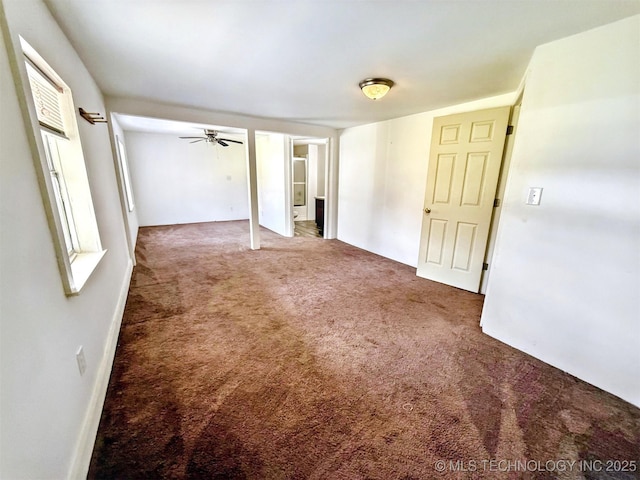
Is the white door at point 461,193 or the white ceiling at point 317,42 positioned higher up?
the white ceiling at point 317,42

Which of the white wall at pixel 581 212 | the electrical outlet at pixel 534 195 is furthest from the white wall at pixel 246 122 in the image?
the electrical outlet at pixel 534 195

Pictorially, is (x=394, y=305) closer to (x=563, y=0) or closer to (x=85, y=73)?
(x=563, y=0)

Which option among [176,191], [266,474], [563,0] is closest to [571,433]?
[266,474]

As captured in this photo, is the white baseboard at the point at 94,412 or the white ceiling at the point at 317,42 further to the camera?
the white ceiling at the point at 317,42

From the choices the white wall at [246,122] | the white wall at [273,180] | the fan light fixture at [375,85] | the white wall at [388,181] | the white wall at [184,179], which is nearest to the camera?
the fan light fixture at [375,85]

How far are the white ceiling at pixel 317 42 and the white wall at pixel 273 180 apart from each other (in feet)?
8.19

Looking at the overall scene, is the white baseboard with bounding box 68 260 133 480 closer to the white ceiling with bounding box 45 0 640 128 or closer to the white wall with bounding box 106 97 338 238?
the white ceiling with bounding box 45 0 640 128

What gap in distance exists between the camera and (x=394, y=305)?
2.73 m

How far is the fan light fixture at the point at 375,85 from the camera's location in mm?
2398

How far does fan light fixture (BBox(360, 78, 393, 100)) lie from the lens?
2398 mm

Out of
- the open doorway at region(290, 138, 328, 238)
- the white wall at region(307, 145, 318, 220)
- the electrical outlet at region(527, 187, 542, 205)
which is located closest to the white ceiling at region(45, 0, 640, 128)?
the electrical outlet at region(527, 187, 542, 205)

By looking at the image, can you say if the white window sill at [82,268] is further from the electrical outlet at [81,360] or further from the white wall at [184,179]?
the white wall at [184,179]

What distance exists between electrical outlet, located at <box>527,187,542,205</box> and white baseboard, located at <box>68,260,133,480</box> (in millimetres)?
2999

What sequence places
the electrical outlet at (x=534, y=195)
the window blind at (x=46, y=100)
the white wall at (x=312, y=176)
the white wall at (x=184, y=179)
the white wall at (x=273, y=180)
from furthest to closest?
the white wall at (x=312, y=176) → the white wall at (x=184, y=179) → the white wall at (x=273, y=180) → the electrical outlet at (x=534, y=195) → the window blind at (x=46, y=100)
